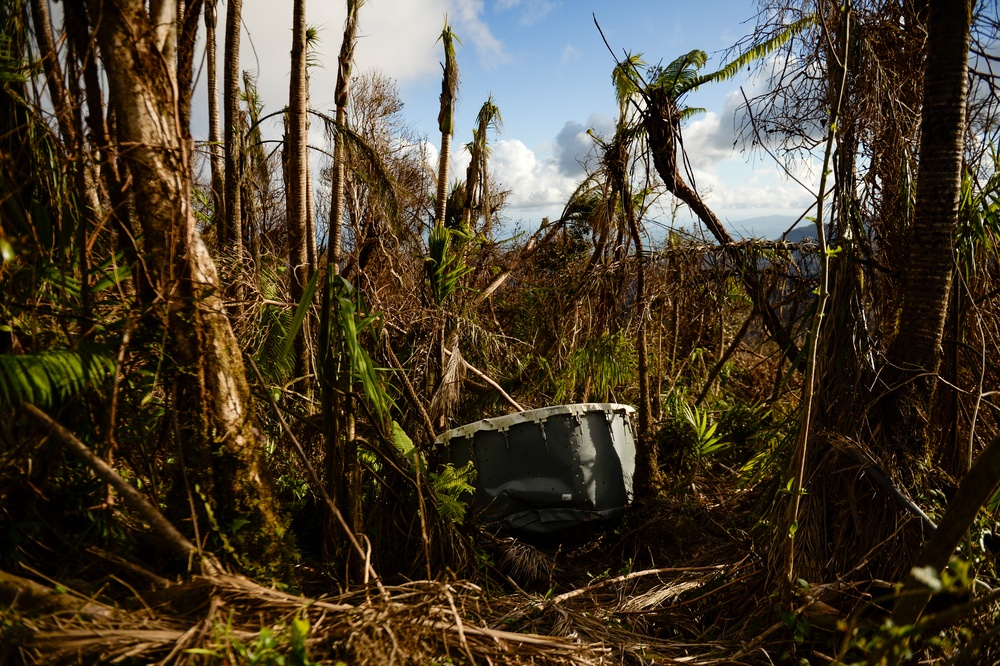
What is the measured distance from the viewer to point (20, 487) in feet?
7.75

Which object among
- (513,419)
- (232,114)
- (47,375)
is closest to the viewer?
(47,375)

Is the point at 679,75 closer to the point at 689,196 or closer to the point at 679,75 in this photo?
the point at 679,75

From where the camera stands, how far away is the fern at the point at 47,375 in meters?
1.96

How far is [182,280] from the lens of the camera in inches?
93.4

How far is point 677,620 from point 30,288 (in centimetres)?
322

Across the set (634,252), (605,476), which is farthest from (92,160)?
(634,252)

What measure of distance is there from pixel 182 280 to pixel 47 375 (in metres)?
0.54

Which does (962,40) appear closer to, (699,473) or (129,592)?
(699,473)

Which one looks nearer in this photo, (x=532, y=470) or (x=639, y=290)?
(x=532, y=470)

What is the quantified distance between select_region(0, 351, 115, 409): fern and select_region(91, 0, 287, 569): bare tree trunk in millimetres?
269

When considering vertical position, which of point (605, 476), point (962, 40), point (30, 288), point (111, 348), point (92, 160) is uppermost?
point (962, 40)

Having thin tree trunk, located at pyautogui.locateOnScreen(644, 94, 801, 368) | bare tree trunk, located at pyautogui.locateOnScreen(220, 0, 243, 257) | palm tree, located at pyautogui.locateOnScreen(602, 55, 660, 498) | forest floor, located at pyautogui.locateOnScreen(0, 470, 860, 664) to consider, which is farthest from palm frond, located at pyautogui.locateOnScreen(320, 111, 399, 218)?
forest floor, located at pyautogui.locateOnScreen(0, 470, 860, 664)

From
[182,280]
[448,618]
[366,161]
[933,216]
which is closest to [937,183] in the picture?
[933,216]

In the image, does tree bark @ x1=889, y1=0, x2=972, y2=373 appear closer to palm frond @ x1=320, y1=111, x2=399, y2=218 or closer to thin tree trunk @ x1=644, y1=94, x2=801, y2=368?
thin tree trunk @ x1=644, y1=94, x2=801, y2=368
